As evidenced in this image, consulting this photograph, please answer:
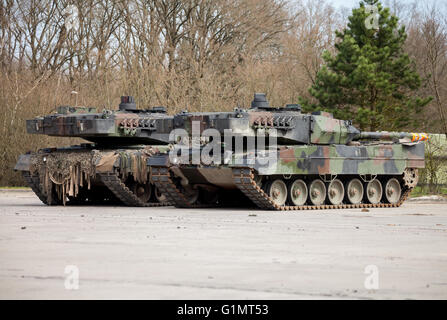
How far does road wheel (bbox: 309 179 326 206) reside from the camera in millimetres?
22953

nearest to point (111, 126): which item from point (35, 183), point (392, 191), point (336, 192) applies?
point (35, 183)

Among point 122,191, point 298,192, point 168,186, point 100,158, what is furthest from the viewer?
point 122,191

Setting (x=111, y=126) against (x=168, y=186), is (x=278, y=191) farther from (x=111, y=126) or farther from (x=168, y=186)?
(x=111, y=126)

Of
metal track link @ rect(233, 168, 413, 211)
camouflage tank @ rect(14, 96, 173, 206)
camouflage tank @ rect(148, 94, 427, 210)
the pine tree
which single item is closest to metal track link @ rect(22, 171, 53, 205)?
camouflage tank @ rect(14, 96, 173, 206)

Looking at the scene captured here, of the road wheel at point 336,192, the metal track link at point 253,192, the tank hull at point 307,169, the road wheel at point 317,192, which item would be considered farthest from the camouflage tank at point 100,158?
the road wheel at point 336,192

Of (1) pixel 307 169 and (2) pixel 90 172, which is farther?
(2) pixel 90 172

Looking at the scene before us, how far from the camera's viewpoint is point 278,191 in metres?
22.2

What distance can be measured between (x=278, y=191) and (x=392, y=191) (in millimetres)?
4751

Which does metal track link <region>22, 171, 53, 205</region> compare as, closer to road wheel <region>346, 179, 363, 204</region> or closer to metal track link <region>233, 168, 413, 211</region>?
metal track link <region>233, 168, 413, 211</region>

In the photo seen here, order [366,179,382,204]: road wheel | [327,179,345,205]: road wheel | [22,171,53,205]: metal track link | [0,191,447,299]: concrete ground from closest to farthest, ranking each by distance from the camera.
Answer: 1. [0,191,447,299]: concrete ground
2. [327,179,345,205]: road wheel
3. [366,179,382,204]: road wheel
4. [22,171,53,205]: metal track link

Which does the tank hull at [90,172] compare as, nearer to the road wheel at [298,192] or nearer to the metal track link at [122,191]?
the metal track link at [122,191]

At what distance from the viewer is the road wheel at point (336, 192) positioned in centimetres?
2354

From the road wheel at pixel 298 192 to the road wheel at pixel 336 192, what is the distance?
3.32ft

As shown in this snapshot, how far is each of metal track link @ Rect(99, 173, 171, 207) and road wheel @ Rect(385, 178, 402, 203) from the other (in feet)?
20.8
